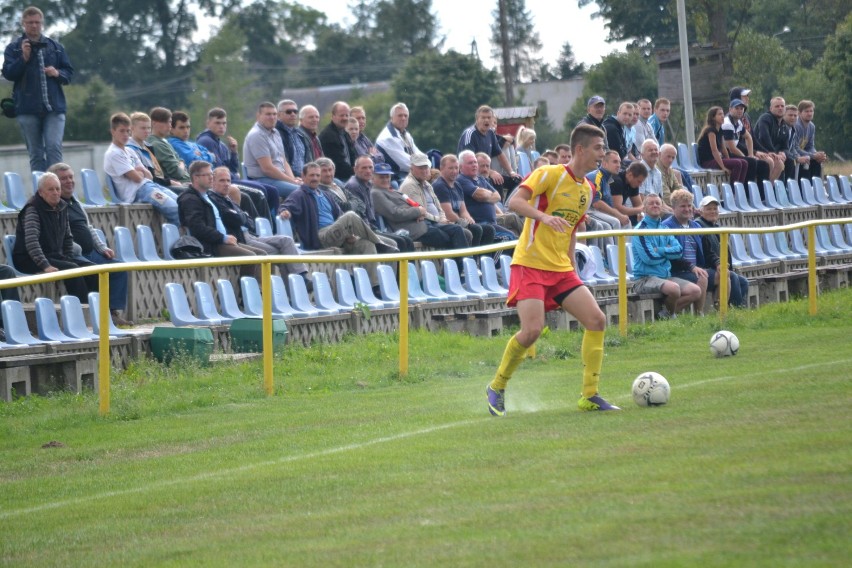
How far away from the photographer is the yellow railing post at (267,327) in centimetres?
1173

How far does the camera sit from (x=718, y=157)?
85.7 ft

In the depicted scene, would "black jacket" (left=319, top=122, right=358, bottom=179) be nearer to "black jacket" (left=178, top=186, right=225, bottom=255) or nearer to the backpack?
"black jacket" (left=178, top=186, right=225, bottom=255)

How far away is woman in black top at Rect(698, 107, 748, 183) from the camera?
25.9 m

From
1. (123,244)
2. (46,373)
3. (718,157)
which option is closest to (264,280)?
(46,373)

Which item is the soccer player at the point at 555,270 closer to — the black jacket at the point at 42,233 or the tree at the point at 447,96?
the black jacket at the point at 42,233

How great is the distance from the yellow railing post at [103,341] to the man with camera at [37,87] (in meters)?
6.21

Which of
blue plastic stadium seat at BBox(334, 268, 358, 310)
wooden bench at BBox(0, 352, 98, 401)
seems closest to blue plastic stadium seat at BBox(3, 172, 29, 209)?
blue plastic stadium seat at BBox(334, 268, 358, 310)

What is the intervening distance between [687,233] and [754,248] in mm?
6311

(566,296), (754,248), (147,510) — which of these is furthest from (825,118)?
(147,510)

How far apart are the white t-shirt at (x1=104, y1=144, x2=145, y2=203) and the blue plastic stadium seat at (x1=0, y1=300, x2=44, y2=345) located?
399cm

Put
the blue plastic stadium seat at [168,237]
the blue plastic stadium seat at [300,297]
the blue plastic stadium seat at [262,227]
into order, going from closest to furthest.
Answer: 1. the blue plastic stadium seat at [300,297]
2. the blue plastic stadium seat at [168,237]
3. the blue plastic stadium seat at [262,227]

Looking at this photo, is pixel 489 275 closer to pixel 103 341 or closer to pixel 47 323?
pixel 47 323

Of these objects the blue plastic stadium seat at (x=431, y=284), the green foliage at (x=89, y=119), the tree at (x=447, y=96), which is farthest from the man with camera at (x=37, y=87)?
the tree at (x=447, y=96)

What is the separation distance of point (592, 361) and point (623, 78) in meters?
50.4
